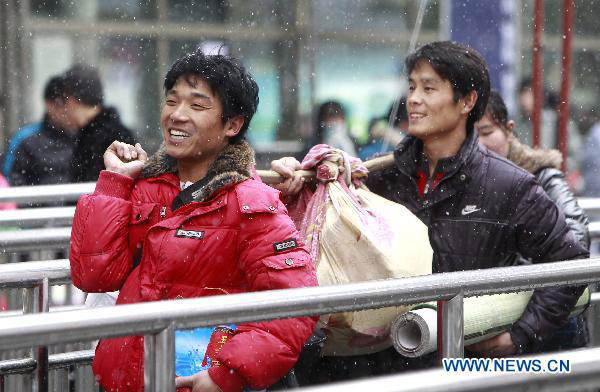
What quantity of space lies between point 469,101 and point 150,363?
218 centimetres

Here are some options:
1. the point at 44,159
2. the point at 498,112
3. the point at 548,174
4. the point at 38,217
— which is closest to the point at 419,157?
the point at 548,174

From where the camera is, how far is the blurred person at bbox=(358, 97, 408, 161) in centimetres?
895

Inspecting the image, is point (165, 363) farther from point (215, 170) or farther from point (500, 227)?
point (500, 227)

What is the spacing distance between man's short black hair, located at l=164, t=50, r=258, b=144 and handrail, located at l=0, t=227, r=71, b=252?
1.46 metres

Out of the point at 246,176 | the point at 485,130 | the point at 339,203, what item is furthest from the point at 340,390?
the point at 485,130

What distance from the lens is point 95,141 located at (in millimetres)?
6727

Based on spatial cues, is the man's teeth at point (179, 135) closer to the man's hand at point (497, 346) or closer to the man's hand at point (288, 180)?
the man's hand at point (288, 180)

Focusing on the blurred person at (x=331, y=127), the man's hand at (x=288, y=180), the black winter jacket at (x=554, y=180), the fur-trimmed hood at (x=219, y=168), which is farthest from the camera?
the blurred person at (x=331, y=127)

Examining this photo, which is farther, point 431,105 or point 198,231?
point 431,105

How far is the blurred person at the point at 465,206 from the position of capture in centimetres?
390

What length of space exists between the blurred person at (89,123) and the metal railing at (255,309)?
353 cm

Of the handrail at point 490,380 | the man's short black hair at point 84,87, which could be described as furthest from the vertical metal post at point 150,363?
the man's short black hair at point 84,87

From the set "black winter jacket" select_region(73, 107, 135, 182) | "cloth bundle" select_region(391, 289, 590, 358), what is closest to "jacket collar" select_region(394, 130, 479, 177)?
"cloth bundle" select_region(391, 289, 590, 358)

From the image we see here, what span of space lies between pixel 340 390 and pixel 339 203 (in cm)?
121
